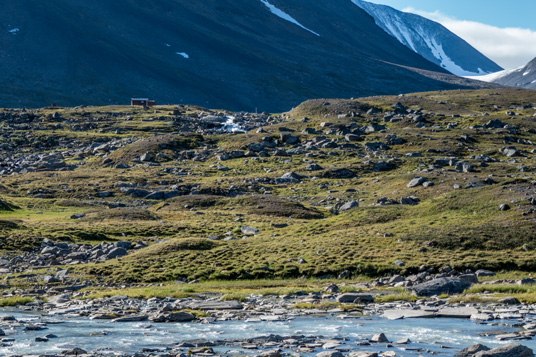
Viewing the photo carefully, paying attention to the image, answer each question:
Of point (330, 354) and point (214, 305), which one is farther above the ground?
point (330, 354)

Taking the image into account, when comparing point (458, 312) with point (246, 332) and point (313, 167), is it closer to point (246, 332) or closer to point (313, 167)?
point (246, 332)

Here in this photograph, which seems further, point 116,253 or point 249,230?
point 249,230

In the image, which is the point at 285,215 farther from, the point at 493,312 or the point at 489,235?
the point at 493,312

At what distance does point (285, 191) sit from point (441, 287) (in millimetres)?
69257

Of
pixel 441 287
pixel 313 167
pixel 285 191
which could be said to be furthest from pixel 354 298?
pixel 313 167

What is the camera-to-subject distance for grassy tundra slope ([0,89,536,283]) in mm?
50812

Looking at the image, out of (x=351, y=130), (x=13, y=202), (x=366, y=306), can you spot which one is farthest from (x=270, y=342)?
(x=351, y=130)

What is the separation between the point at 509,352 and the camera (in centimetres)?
2170

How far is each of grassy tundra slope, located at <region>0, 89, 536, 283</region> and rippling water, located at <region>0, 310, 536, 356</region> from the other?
17.6m

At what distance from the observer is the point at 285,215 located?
8281 cm

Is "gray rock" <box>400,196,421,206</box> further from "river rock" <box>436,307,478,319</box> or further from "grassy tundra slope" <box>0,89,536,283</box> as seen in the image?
"river rock" <box>436,307,478,319</box>

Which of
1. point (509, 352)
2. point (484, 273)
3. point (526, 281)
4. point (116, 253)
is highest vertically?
point (509, 352)

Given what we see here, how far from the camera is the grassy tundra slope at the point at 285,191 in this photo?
167 ft

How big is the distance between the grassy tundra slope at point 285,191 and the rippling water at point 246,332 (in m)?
17.6
